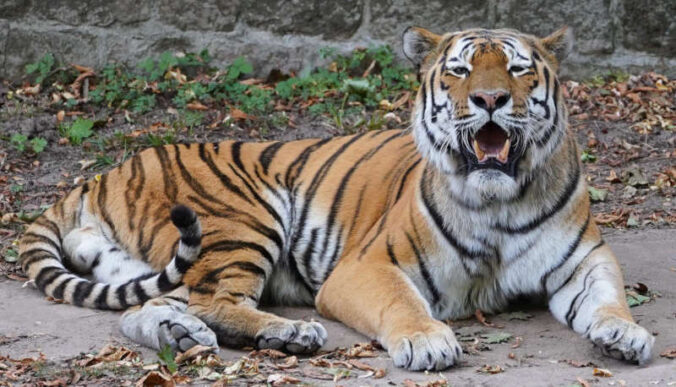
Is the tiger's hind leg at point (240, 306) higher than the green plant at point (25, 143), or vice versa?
the green plant at point (25, 143)

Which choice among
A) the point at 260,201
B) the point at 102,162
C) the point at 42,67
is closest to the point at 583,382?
the point at 260,201

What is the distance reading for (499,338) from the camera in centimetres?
390

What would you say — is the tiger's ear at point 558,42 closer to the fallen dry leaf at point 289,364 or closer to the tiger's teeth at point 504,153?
the tiger's teeth at point 504,153

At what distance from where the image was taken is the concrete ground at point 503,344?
11.2 feet

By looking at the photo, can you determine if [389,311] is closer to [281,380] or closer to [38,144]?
[281,380]

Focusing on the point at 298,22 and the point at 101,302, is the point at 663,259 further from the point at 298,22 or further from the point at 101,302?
the point at 298,22

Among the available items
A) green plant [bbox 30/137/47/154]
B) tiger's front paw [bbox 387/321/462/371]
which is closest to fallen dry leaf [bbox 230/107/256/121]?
green plant [bbox 30/137/47/154]

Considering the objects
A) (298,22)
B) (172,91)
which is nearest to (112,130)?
(172,91)

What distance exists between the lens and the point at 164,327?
382cm

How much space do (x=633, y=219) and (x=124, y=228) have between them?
261 cm

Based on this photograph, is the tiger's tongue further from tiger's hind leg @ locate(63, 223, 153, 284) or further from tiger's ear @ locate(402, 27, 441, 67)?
tiger's hind leg @ locate(63, 223, 153, 284)

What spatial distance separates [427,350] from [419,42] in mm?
1363

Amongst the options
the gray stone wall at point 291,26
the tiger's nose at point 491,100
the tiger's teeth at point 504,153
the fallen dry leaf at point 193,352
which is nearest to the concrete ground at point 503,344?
the fallen dry leaf at point 193,352

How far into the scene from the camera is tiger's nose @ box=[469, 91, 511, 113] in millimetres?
3754
